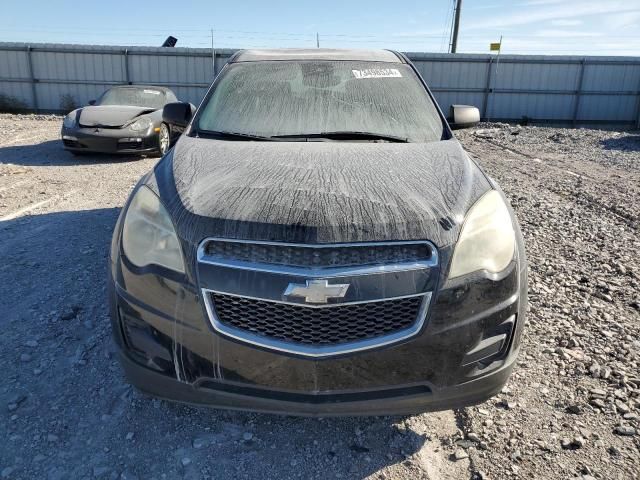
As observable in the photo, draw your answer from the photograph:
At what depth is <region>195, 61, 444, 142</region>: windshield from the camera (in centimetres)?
289

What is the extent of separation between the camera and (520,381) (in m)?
2.54

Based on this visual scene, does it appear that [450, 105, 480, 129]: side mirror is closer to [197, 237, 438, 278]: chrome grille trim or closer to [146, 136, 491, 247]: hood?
[146, 136, 491, 247]: hood

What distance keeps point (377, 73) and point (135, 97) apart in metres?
7.63

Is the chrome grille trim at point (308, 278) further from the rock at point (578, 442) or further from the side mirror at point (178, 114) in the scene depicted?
the side mirror at point (178, 114)

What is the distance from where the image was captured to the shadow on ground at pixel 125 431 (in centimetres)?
195

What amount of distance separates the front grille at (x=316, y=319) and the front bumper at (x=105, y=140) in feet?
24.1

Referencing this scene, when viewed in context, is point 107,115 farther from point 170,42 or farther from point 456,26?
point 456,26

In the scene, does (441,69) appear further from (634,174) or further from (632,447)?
(632,447)

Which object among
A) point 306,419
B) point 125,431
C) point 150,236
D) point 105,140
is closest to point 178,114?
point 150,236

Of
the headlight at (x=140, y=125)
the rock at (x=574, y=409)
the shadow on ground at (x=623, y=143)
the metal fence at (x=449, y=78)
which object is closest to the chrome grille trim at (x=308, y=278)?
the rock at (x=574, y=409)

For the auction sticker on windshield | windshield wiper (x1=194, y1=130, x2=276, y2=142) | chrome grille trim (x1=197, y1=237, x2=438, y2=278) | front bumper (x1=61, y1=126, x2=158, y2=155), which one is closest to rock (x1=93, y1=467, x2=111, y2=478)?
chrome grille trim (x1=197, y1=237, x2=438, y2=278)

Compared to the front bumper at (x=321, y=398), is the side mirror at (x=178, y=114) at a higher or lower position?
higher

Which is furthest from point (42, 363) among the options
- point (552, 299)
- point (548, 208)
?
point (548, 208)

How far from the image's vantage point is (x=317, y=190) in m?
1.98
